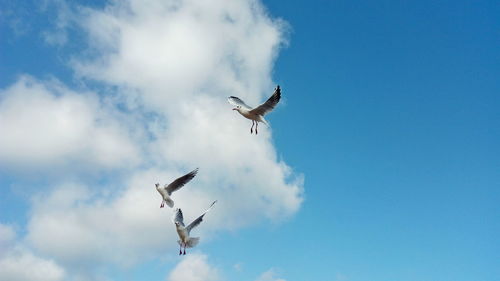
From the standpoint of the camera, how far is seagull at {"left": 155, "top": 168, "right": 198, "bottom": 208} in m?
23.3

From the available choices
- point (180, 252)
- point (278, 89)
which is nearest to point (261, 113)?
point (278, 89)

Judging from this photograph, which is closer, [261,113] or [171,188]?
[261,113]

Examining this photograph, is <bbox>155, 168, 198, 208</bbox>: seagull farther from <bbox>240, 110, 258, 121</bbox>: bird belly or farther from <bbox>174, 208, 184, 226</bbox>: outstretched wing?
<bbox>240, 110, 258, 121</bbox>: bird belly

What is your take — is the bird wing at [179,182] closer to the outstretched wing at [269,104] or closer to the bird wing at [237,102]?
the bird wing at [237,102]

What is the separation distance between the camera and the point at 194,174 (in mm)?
23500

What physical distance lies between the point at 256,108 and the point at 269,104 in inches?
19.5

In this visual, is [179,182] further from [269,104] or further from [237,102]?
[269,104]

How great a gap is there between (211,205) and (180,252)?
2.27 meters

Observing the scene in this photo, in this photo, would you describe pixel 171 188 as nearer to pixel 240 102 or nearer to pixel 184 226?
pixel 184 226

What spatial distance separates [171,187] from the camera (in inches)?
921

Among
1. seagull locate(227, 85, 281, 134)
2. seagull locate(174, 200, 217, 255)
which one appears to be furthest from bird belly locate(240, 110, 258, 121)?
seagull locate(174, 200, 217, 255)

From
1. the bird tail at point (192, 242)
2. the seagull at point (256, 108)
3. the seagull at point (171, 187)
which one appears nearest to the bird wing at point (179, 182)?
the seagull at point (171, 187)

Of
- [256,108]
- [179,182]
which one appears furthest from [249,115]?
[179,182]

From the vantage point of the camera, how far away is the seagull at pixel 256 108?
17.1 m
